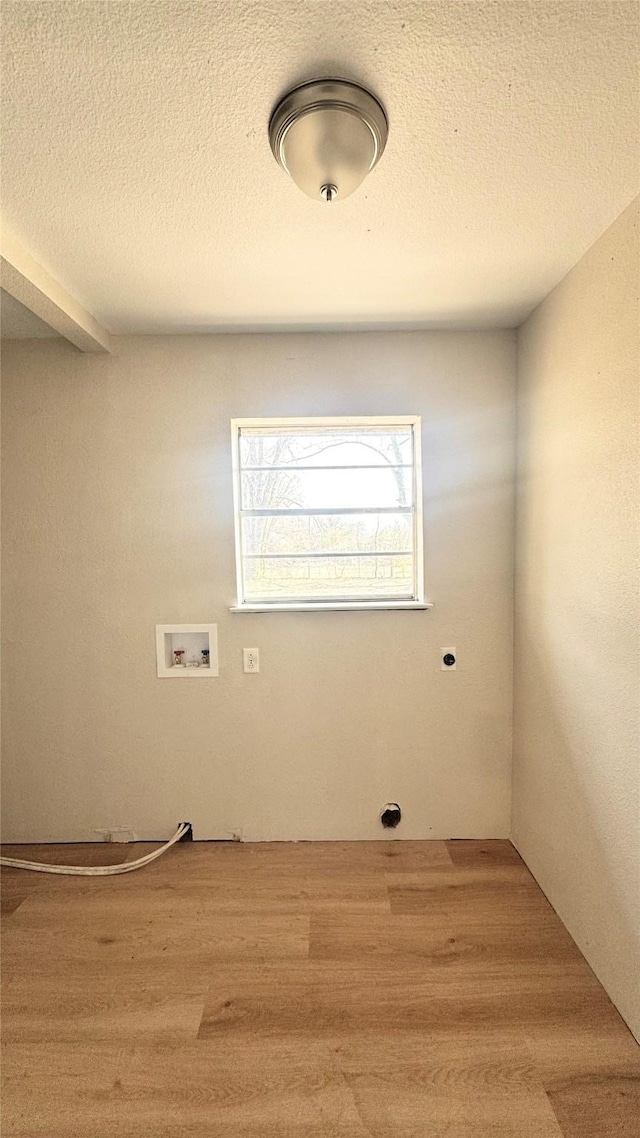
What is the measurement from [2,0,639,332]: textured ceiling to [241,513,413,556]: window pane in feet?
3.04

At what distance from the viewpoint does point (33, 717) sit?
91.2 inches

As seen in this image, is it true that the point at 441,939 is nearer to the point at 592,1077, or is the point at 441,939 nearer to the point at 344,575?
the point at 592,1077

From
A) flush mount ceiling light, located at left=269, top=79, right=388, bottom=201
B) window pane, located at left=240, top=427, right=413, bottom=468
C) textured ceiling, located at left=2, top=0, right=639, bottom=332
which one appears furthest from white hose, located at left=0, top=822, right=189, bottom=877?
flush mount ceiling light, located at left=269, top=79, right=388, bottom=201

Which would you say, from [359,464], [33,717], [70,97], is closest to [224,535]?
[359,464]

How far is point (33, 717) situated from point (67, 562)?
0.74 m

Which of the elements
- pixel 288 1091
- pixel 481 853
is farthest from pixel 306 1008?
pixel 481 853

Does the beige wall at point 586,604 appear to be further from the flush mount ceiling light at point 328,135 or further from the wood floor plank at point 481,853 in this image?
the flush mount ceiling light at point 328,135

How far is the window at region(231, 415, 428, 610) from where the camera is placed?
7.61 feet

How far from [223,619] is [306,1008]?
1411mm

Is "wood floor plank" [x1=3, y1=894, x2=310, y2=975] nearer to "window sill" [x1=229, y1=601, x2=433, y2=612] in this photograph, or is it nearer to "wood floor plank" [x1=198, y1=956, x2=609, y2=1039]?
"wood floor plank" [x1=198, y1=956, x2=609, y2=1039]

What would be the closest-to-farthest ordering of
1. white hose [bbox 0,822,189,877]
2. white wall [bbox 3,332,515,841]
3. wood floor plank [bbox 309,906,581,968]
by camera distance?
1. wood floor plank [bbox 309,906,581,968]
2. white hose [bbox 0,822,189,877]
3. white wall [bbox 3,332,515,841]

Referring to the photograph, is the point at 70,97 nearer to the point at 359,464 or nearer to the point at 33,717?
the point at 359,464

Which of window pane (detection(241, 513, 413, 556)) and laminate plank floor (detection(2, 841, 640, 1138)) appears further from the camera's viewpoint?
window pane (detection(241, 513, 413, 556))

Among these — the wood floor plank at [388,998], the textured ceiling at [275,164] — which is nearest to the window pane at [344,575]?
the textured ceiling at [275,164]
